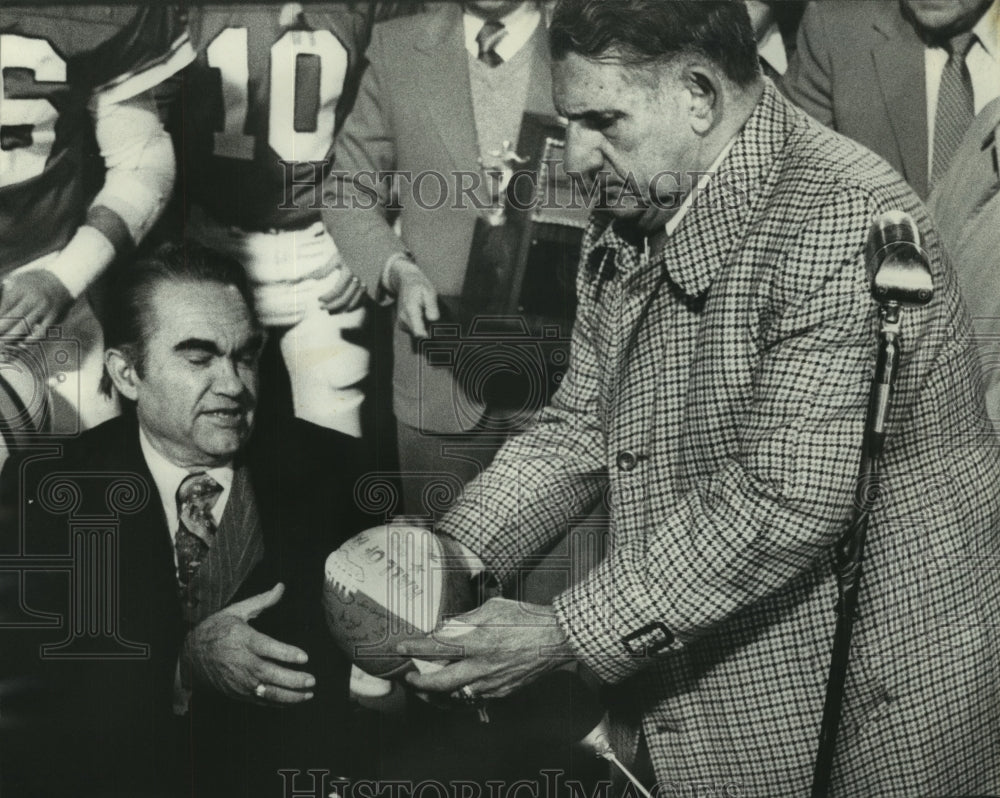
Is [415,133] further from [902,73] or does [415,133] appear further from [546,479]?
[902,73]

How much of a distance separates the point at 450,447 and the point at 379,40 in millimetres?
856

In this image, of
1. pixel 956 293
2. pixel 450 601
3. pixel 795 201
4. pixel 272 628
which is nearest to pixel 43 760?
pixel 272 628

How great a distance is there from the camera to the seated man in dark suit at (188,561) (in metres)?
2.44

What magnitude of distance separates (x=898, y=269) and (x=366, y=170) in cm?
107

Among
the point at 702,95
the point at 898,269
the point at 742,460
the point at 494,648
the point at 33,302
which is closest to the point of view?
the point at 898,269

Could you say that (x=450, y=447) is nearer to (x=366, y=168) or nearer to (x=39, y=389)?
(x=366, y=168)

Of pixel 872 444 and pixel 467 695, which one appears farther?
pixel 467 695

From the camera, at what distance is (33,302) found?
8.12ft

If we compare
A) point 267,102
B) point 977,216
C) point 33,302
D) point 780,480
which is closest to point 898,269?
point 780,480

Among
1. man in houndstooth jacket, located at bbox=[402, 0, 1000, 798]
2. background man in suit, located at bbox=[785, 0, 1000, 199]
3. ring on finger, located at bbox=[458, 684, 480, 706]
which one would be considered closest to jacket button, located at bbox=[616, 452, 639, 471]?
man in houndstooth jacket, located at bbox=[402, 0, 1000, 798]

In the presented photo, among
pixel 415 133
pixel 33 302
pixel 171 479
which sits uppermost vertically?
pixel 415 133

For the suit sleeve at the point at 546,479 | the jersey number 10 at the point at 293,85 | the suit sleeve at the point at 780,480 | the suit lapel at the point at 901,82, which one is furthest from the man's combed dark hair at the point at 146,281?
the suit lapel at the point at 901,82

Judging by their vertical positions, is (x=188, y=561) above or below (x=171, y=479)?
below

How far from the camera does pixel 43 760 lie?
2.54 m
